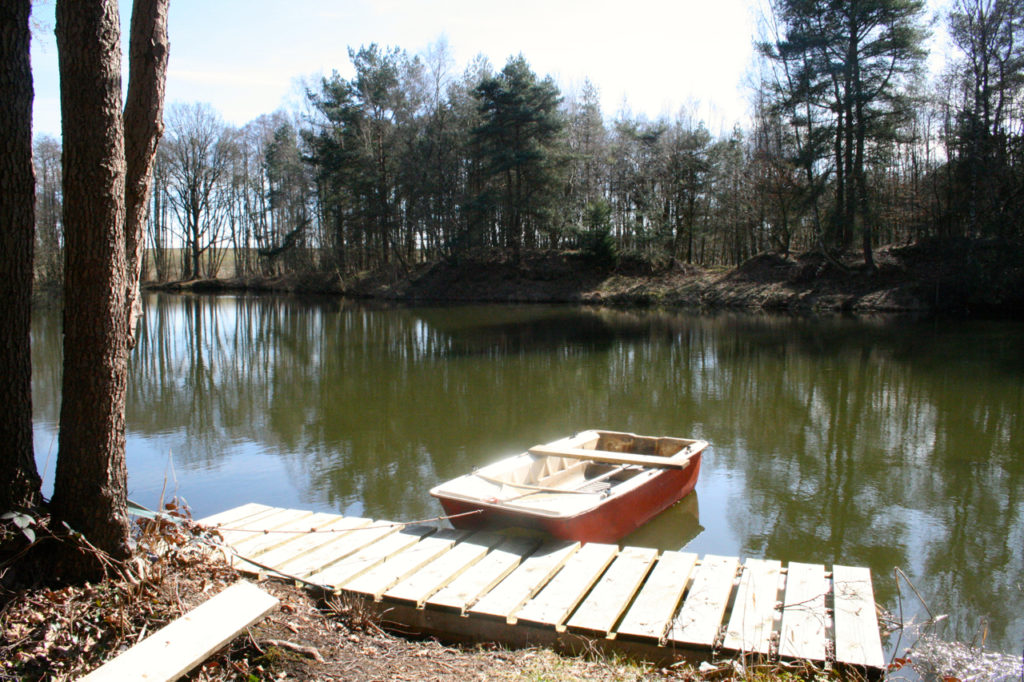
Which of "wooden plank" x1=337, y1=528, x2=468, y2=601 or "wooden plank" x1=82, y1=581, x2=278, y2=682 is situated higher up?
"wooden plank" x1=82, y1=581, x2=278, y2=682

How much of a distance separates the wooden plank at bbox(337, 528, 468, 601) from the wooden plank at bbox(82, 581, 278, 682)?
0.89 m

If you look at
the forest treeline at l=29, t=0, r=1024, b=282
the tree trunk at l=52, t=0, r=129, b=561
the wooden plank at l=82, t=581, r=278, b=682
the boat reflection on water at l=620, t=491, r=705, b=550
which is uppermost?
the forest treeline at l=29, t=0, r=1024, b=282

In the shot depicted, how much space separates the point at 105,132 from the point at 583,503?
391cm

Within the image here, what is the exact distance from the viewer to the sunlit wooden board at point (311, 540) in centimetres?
464

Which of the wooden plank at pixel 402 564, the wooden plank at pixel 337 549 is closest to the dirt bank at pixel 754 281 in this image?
the wooden plank at pixel 402 564

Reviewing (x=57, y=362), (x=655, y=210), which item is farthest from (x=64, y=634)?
(x=655, y=210)

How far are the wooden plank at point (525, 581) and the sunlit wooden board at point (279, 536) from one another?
5.13 feet

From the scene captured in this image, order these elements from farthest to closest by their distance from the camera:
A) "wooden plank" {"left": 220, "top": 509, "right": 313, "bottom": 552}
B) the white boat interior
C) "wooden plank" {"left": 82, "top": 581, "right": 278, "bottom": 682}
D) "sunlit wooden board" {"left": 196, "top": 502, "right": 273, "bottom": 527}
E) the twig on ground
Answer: the white boat interior
"sunlit wooden board" {"left": 196, "top": 502, "right": 273, "bottom": 527}
"wooden plank" {"left": 220, "top": 509, "right": 313, "bottom": 552}
the twig on ground
"wooden plank" {"left": 82, "top": 581, "right": 278, "bottom": 682}

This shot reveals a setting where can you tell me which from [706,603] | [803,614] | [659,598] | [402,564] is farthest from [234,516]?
[803,614]

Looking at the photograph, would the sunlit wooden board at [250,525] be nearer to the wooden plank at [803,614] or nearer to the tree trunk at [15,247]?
the tree trunk at [15,247]

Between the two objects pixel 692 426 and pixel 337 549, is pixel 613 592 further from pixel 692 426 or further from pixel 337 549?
pixel 692 426

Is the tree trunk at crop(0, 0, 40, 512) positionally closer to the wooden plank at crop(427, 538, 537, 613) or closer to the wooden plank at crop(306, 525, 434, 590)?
the wooden plank at crop(306, 525, 434, 590)

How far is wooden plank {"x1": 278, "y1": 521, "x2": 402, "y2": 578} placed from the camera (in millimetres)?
4492

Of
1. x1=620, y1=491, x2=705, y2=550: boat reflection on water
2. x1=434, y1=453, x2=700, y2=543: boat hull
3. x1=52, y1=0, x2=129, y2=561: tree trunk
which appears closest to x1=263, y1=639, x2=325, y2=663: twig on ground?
x1=52, y1=0, x2=129, y2=561: tree trunk
